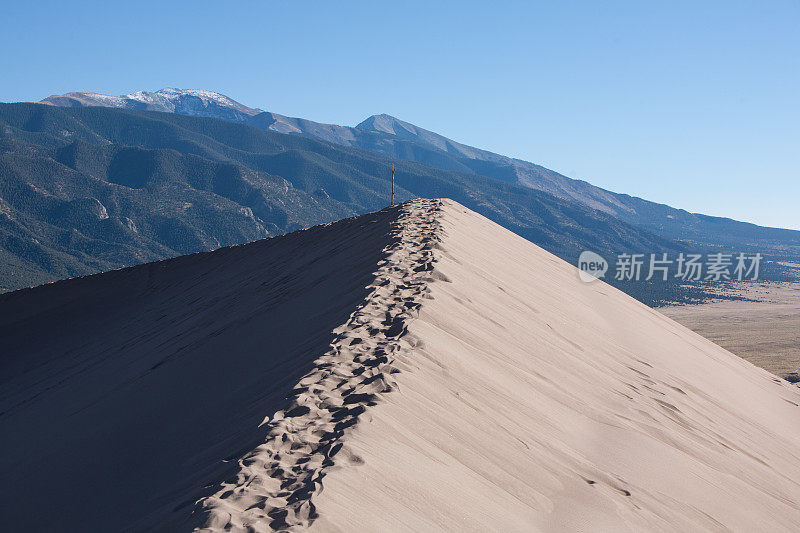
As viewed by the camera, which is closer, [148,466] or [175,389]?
[148,466]

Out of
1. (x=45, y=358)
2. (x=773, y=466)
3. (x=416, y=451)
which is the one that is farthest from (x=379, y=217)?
(x=416, y=451)

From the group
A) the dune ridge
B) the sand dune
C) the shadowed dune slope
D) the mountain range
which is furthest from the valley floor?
the dune ridge

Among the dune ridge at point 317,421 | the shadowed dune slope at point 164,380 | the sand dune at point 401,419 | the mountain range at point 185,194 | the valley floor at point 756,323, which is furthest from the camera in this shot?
the mountain range at point 185,194

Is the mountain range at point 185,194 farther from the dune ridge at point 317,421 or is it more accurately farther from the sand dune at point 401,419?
the dune ridge at point 317,421

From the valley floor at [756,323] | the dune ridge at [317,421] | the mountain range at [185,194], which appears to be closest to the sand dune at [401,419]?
the dune ridge at [317,421]

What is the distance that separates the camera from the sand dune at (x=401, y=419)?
3.33 m

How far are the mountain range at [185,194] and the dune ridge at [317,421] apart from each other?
70791mm

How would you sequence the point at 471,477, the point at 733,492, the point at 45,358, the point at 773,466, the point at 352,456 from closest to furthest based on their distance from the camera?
the point at 352,456 → the point at 471,477 → the point at 733,492 → the point at 773,466 → the point at 45,358

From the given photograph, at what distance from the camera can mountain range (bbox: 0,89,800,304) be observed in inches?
3546

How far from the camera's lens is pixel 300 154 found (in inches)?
6654

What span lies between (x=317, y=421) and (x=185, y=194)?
11579cm

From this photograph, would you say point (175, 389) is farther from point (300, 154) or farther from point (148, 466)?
point (300, 154)

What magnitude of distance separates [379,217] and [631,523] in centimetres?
942

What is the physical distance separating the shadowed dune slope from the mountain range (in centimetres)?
6320
